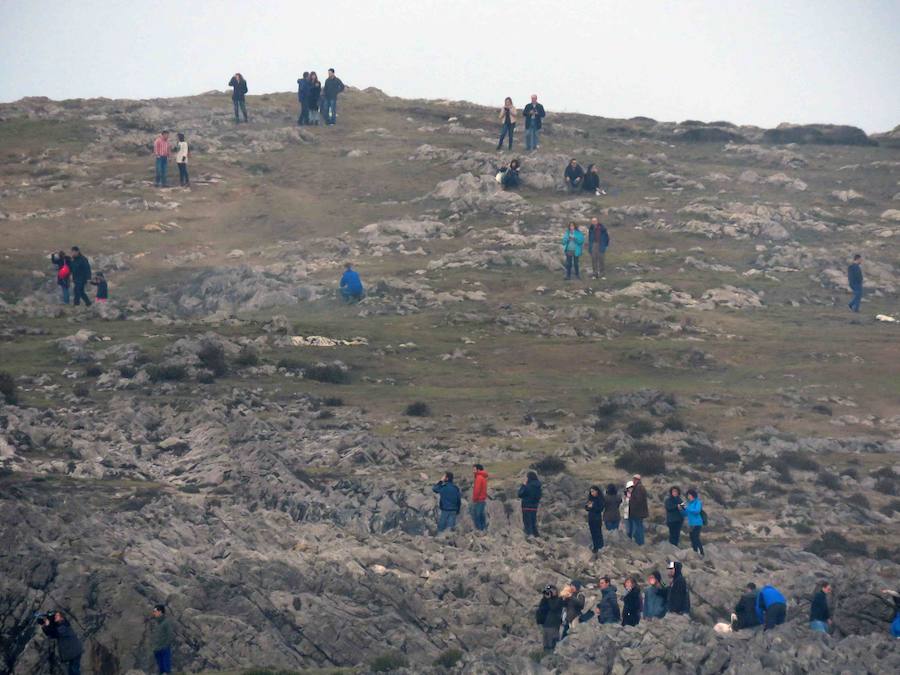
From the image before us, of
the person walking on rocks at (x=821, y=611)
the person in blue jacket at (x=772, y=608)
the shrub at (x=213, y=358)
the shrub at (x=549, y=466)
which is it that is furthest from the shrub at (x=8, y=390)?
the person walking on rocks at (x=821, y=611)

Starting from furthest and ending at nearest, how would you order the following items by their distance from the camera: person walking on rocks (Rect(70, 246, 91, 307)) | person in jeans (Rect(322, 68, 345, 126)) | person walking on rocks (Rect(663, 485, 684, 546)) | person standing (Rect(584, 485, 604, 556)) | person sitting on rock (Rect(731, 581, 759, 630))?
person in jeans (Rect(322, 68, 345, 126)) → person walking on rocks (Rect(70, 246, 91, 307)) → person walking on rocks (Rect(663, 485, 684, 546)) → person standing (Rect(584, 485, 604, 556)) → person sitting on rock (Rect(731, 581, 759, 630))

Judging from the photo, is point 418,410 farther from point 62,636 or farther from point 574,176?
point 574,176

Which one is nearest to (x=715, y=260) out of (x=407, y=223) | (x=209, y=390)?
(x=407, y=223)

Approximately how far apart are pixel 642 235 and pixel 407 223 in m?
9.54

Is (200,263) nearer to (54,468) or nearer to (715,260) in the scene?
(715,260)

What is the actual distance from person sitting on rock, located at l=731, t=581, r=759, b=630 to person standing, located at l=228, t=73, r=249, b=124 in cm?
4637

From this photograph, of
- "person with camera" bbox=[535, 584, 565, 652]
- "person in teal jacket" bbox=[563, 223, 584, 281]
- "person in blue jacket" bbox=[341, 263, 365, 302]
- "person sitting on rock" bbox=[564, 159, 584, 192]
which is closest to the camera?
"person with camera" bbox=[535, 584, 565, 652]

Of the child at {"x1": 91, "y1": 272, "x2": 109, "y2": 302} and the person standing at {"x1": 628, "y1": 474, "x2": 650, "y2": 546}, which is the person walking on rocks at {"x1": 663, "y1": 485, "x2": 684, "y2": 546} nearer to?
the person standing at {"x1": 628, "y1": 474, "x2": 650, "y2": 546}

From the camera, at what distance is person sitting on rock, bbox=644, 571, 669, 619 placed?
2394 centimetres

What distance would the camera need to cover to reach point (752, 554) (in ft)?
92.6

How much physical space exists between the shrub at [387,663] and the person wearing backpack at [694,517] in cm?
782

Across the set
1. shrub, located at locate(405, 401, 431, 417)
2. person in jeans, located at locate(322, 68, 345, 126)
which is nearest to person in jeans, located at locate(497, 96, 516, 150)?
person in jeans, located at locate(322, 68, 345, 126)

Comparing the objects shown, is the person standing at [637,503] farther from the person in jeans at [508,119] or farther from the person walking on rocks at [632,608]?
the person in jeans at [508,119]

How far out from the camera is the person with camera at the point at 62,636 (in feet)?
66.1
